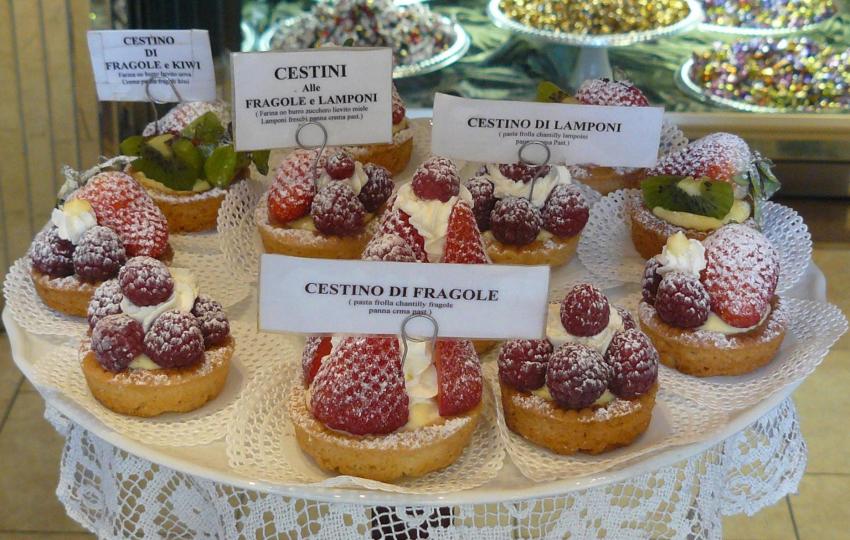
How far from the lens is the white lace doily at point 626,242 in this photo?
5.94ft

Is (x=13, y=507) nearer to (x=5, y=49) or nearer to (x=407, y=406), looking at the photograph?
(x=5, y=49)

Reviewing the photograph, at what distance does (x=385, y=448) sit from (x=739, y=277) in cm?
60

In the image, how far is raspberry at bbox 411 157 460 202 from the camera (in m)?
1.56

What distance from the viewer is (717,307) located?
5.16 ft

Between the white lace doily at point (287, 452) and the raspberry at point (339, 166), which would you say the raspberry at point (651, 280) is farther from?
the raspberry at point (339, 166)

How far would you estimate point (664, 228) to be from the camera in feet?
6.02

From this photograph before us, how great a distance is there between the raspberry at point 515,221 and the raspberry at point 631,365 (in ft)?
1.26

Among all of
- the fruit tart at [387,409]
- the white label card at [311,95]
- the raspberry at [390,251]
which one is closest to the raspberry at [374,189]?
the white label card at [311,95]

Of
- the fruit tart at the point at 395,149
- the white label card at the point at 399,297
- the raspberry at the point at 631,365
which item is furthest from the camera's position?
the fruit tart at the point at 395,149

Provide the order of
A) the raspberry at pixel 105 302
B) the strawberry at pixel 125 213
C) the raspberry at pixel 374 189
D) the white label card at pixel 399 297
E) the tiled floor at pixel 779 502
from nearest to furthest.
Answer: the white label card at pixel 399 297, the raspberry at pixel 105 302, the strawberry at pixel 125 213, the raspberry at pixel 374 189, the tiled floor at pixel 779 502

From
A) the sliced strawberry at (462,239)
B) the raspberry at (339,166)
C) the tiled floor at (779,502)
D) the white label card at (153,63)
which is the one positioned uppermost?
the white label card at (153,63)

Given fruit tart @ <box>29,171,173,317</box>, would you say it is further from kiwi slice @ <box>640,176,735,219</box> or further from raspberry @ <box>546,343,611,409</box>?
kiwi slice @ <box>640,176,735,219</box>

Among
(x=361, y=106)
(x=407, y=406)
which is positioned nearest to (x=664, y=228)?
(x=361, y=106)

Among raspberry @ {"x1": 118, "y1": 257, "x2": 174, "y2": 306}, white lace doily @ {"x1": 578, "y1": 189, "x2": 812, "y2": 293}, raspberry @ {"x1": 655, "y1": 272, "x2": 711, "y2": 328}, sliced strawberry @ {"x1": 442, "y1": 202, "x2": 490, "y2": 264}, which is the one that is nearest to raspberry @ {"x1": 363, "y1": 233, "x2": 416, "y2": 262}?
sliced strawberry @ {"x1": 442, "y1": 202, "x2": 490, "y2": 264}
